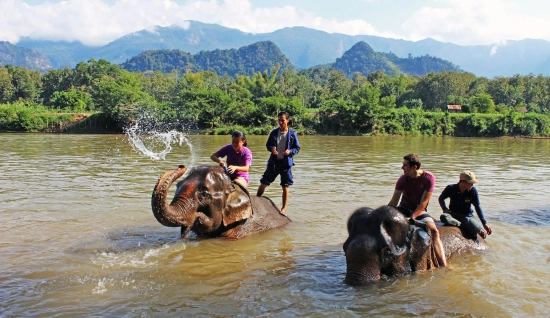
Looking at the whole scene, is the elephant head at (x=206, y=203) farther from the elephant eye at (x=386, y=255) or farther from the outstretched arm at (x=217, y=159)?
the elephant eye at (x=386, y=255)

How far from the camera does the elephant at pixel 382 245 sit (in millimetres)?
4754

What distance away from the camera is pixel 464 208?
6.46 meters

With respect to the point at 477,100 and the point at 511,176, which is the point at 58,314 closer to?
the point at 511,176

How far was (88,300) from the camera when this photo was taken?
484cm

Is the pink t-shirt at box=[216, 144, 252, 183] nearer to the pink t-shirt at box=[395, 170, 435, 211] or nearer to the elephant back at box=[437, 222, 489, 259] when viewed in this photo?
the pink t-shirt at box=[395, 170, 435, 211]

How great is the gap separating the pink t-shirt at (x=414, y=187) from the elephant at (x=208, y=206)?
2224 mm

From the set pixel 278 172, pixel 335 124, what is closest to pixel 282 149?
pixel 278 172

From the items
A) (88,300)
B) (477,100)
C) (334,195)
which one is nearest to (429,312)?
(88,300)

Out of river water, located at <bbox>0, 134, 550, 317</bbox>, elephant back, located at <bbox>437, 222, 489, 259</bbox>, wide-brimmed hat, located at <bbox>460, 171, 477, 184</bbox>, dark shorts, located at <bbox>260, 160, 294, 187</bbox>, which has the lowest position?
river water, located at <bbox>0, 134, 550, 317</bbox>

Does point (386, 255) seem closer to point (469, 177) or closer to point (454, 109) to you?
point (469, 177)

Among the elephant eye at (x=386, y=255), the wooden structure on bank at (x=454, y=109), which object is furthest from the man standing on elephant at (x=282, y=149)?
the wooden structure on bank at (x=454, y=109)

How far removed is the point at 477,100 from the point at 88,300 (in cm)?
6836

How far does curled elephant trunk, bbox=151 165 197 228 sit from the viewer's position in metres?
5.58

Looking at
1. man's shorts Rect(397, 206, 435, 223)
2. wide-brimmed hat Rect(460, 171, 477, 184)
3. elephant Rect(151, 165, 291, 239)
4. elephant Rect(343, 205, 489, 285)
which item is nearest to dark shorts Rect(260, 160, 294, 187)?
elephant Rect(151, 165, 291, 239)
